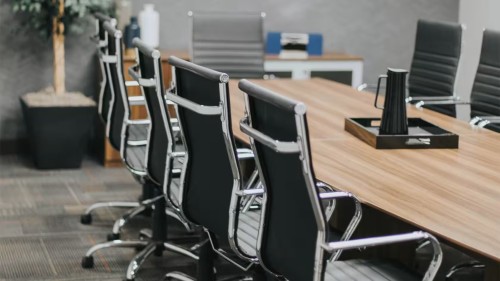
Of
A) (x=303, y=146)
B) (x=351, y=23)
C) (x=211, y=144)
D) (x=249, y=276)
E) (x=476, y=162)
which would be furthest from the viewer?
(x=351, y=23)

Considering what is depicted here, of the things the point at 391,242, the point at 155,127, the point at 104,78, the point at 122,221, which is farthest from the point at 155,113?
the point at 391,242

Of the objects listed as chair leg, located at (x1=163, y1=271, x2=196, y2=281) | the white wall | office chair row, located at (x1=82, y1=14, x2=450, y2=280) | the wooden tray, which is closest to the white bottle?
office chair row, located at (x1=82, y1=14, x2=450, y2=280)

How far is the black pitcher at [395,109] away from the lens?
3.75m

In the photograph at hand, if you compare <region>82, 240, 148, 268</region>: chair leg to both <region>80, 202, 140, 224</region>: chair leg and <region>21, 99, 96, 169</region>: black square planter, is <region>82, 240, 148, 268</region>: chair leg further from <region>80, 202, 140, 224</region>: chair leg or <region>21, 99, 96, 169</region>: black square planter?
<region>21, 99, 96, 169</region>: black square planter

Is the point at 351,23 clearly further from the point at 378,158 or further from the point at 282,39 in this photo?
the point at 378,158

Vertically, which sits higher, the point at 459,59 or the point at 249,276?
the point at 459,59

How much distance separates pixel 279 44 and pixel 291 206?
4.49 meters

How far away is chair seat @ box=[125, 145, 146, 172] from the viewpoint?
14.0 ft

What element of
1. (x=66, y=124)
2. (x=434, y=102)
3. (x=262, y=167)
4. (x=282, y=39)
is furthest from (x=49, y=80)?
(x=262, y=167)

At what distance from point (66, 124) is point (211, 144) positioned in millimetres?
3177

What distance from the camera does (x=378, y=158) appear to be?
11.6 feet

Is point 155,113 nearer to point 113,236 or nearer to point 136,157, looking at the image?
point 136,157

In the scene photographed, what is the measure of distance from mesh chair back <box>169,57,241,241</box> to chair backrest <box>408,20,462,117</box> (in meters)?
2.40

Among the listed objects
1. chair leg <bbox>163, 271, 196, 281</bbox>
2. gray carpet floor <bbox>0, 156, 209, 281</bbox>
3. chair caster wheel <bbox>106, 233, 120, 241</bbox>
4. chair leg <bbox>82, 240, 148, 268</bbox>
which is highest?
chair leg <bbox>163, 271, 196, 281</bbox>
